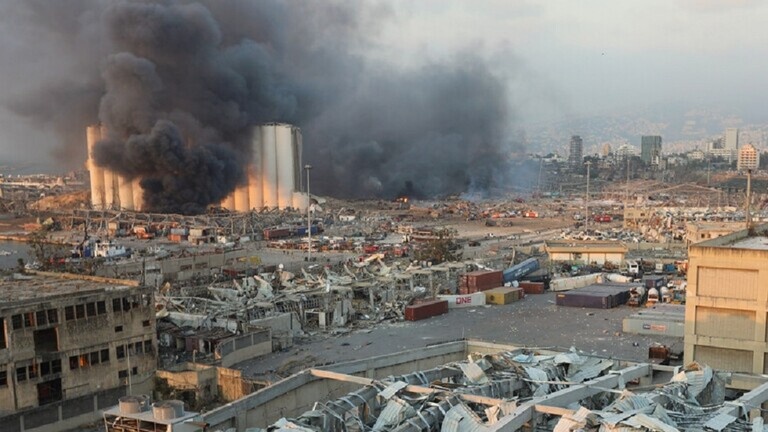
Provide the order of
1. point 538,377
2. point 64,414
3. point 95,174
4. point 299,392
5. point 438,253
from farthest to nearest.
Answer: point 95,174
point 438,253
point 64,414
point 299,392
point 538,377

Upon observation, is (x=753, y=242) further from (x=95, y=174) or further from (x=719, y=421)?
(x=95, y=174)

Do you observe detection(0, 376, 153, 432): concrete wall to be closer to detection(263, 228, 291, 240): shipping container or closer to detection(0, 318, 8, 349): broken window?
detection(0, 318, 8, 349): broken window

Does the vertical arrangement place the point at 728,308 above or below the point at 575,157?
below

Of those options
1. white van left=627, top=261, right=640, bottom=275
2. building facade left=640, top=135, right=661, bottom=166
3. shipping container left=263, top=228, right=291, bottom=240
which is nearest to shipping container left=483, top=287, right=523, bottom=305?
white van left=627, top=261, right=640, bottom=275

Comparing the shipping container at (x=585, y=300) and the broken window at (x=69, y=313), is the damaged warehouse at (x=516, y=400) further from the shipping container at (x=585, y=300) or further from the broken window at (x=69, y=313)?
the shipping container at (x=585, y=300)

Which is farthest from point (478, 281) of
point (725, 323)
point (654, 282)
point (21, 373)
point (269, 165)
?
point (269, 165)

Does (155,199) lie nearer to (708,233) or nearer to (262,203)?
(262,203)

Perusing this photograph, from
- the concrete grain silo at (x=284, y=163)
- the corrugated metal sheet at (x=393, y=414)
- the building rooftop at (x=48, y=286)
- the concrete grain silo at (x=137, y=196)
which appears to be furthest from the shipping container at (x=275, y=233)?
the corrugated metal sheet at (x=393, y=414)
